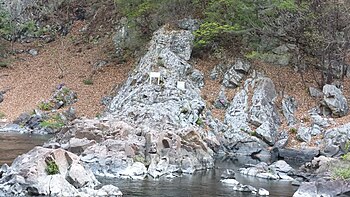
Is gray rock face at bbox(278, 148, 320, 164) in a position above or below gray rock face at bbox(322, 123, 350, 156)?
below

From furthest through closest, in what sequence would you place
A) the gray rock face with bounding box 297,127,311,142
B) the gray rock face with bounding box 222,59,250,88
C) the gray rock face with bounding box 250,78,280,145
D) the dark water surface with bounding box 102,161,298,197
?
the gray rock face with bounding box 222,59,250,88
the gray rock face with bounding box 250,78,280,145
the gray rock face with bounding box 297,127,311,142
the dark water surface with bounding box 102,161,298,197

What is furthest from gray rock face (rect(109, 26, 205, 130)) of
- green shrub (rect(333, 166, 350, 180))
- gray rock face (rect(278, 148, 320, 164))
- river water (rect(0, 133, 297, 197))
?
green shrub (rect(333, 166, 350, 180))

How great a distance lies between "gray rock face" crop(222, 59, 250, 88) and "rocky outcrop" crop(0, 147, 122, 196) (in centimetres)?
1554

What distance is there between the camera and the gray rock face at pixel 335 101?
1078 inches

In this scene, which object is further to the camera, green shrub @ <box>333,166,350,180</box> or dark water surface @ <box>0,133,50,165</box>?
dark water surface @ <box>0,133,50,165</box>

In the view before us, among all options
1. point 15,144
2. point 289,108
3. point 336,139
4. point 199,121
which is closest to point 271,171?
point 336,139

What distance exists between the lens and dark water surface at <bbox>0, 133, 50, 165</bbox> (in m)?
20.2

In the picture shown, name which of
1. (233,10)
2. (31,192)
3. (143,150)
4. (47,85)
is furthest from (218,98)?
(31,192)

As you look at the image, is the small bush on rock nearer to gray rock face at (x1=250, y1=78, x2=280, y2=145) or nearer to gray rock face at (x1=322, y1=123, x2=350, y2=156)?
gray rock face at (x1=250, y1=78, x2=280, y2=145)

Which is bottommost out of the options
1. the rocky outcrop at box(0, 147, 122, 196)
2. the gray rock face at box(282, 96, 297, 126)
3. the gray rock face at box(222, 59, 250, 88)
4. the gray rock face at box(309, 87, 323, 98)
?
the rocky outcrop at box(0, 147, 122, 196)

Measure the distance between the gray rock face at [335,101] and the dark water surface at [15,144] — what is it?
1640cm

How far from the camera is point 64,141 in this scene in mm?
22484

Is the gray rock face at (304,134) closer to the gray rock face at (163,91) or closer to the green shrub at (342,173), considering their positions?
the gray rock face at (163,91)

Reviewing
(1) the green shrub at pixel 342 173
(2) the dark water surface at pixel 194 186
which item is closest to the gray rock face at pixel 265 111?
(2) the dark water surface at pixel 194 186
